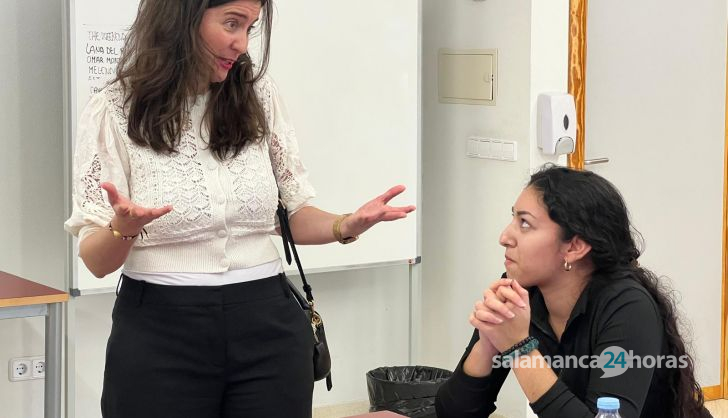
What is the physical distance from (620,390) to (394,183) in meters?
2.12

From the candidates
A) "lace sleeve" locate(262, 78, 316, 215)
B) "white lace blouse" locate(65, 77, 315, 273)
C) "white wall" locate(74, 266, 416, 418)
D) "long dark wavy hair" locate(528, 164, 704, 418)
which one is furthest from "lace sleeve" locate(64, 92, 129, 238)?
"white wall" locate(74, 266, 416, 418)

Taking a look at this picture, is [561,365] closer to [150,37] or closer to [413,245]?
[150,37]

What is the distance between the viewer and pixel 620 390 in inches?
71.3

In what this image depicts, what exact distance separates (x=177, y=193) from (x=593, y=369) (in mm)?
831

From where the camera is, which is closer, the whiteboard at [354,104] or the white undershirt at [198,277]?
the white undershirt at [198,277]

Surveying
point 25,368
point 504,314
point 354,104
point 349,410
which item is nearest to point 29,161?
point 25,368

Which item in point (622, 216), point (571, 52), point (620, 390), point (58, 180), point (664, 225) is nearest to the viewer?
point (620, 390)

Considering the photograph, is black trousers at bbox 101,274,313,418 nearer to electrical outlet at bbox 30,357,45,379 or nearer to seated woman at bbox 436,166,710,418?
seated woman at bbox 436,166,710,418

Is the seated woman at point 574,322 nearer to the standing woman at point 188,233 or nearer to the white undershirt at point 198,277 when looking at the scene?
the standing woman at point 188,233

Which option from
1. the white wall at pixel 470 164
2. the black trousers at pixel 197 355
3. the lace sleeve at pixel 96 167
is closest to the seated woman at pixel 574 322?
the black trousers at pixel 197 355

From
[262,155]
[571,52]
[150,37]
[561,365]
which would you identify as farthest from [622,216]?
[571,52]

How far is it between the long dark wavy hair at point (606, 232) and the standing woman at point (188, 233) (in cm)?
32

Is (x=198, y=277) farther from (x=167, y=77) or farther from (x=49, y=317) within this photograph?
(x=49, y=317)

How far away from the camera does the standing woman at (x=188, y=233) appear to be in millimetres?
1779
